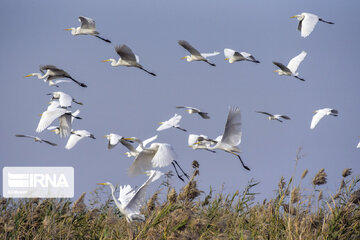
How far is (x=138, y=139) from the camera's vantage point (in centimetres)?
726

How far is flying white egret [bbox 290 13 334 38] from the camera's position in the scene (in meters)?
10.4

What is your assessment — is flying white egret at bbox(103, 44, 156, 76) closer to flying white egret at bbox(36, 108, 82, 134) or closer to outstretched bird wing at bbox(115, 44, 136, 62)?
outstretched bird wing at bbox(115, 44, 136, 62)

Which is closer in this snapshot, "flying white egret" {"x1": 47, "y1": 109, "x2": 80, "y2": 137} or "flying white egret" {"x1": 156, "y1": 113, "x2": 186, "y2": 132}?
"flying white egret" {"x1": 47, "y1": 109, "x2": 80, "y2": 137}

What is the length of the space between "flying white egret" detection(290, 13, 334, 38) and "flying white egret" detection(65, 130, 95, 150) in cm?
475

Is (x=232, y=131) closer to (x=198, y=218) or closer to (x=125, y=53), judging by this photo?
(x=198, y=218)

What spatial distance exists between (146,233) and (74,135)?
22.8 feet

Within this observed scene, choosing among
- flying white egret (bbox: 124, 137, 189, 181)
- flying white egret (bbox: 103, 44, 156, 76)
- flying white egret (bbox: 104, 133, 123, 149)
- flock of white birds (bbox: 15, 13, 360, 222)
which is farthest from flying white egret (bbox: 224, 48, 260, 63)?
flying white egret (bbox: 124, 137, 189, 181)

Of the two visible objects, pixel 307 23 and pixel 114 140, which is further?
pixel 307 23

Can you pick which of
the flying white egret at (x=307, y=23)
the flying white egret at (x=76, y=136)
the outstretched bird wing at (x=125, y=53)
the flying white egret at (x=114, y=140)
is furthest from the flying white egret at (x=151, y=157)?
the flying white egret at (x=307, y=23)

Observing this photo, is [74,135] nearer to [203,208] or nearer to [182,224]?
[203,208]

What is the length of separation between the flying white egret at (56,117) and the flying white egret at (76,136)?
1.26m

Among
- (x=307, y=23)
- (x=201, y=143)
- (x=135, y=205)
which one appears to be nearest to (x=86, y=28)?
(x=201, y=143)

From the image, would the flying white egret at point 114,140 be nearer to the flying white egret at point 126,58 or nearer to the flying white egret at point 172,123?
the flying white egret at point 126,58

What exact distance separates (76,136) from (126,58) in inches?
91.0
